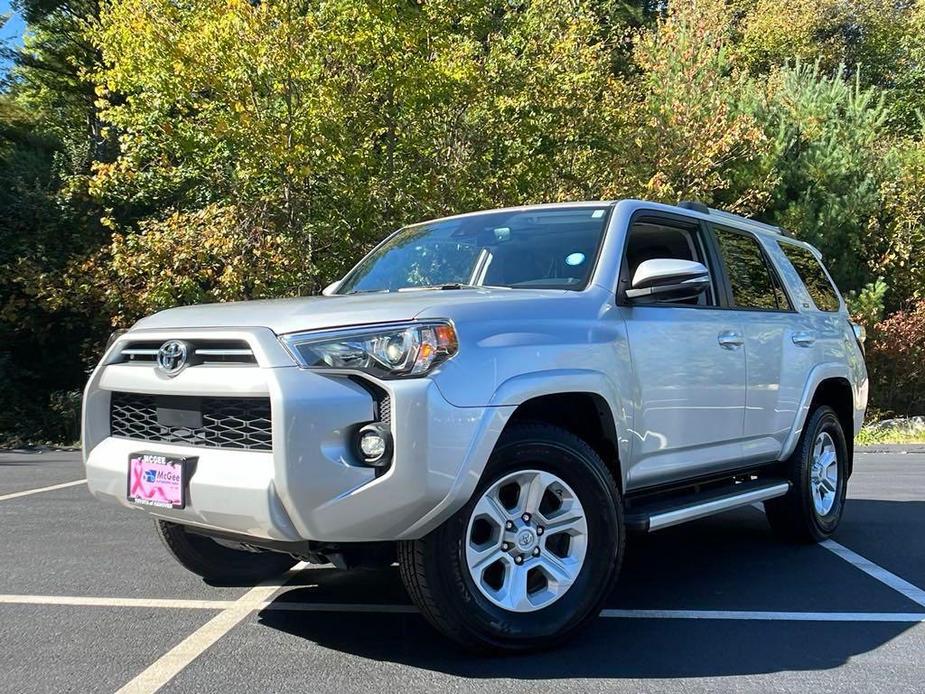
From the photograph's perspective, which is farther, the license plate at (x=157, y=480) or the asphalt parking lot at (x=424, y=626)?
the license plate at (x=157, y=480)

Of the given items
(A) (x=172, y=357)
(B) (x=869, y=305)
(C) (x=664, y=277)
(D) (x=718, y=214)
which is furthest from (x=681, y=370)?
(B) (x=869, y=305)

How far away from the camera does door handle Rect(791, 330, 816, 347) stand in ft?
17.4

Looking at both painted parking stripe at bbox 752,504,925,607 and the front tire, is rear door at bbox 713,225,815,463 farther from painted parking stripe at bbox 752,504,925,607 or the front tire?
the front tire

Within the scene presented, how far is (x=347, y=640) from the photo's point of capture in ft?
A: 12.0

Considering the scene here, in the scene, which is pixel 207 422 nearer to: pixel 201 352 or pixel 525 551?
pixel 201 352

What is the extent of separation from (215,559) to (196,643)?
94 cm

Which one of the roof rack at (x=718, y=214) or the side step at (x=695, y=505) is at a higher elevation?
the roof rack at (x=718, y=214)

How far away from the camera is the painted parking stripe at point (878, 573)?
4.39m

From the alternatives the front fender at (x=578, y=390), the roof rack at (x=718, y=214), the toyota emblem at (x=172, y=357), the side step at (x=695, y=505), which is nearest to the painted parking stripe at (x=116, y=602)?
the toyota emblem at (x=172, y=357)

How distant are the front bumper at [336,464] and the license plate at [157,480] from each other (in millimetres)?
128

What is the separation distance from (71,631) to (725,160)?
17.8 metres

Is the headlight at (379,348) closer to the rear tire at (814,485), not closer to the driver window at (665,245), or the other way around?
the driver window at (665,245)

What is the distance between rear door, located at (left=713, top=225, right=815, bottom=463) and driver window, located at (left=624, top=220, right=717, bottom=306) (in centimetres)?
20

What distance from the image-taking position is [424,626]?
3.85 metres
